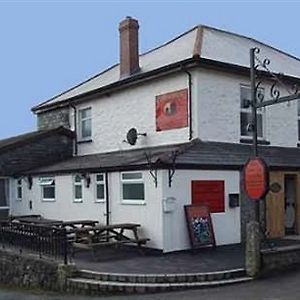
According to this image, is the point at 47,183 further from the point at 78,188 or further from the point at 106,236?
the point at 106,236

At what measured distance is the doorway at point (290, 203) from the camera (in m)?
18.9

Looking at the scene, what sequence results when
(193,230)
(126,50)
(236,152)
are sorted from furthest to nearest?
1. (126,50)
2. (236,152)
3. (193,230)

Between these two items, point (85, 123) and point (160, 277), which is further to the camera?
point (85, 123)

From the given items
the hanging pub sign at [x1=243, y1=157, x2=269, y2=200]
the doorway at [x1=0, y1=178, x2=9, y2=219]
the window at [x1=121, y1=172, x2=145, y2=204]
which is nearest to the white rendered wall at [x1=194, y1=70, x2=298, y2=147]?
the window at [x1=121, y1=172, x2=145, y2=204]

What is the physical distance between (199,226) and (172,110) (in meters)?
4.60

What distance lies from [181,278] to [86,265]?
110 inches

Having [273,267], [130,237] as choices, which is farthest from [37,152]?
[273,267]

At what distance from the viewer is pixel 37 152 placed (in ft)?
78.8

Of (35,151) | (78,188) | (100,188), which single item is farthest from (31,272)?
(35,151)

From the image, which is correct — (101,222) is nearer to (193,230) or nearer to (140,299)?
(193,230)

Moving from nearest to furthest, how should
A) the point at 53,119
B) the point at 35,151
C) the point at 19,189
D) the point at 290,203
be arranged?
the point at 290,203, the point at 19,189, the point at 35,151, the point at 53,119

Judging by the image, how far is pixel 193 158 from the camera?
15695 millimetres

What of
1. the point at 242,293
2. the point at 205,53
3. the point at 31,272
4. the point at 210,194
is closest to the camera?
the point at 242,293

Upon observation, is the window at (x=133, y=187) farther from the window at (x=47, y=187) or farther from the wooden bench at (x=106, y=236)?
the window at (x=47, y=187)
